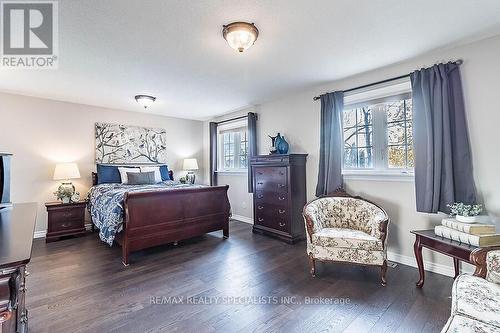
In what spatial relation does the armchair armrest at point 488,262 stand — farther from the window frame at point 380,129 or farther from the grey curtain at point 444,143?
the window frame at point 380,129

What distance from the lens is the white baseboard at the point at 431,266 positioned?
2322mm

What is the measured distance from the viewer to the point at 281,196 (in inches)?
145

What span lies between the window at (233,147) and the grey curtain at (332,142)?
6.55 ft

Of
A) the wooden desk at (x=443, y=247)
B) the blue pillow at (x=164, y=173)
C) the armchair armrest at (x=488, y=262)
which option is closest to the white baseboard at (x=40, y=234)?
the blue pillow at (x=164, y=173)

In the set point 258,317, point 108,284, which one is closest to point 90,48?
point 108,284

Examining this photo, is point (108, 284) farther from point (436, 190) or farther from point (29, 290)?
point (436, 190)

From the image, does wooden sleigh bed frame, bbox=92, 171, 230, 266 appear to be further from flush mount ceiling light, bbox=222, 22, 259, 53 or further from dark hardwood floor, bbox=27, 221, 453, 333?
flush mount ceiling light, bbox=222, 22, 259, 53

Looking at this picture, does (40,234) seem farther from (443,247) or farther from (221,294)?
(443,247)

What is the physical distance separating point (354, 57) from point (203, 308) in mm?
2937

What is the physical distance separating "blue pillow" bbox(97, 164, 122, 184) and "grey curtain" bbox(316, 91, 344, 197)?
3697 mm

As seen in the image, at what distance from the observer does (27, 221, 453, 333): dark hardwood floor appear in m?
1.74

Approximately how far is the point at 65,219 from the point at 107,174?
3.12ft

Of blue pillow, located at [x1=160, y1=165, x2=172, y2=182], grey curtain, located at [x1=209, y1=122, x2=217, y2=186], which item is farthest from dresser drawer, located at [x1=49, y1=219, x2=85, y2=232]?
grey curtain, located at [x1=209, y1=122, x2=217, y2=186]

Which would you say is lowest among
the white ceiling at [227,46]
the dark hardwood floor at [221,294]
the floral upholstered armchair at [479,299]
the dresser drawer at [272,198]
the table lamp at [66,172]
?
the dark hardwood floor at [221,294]
